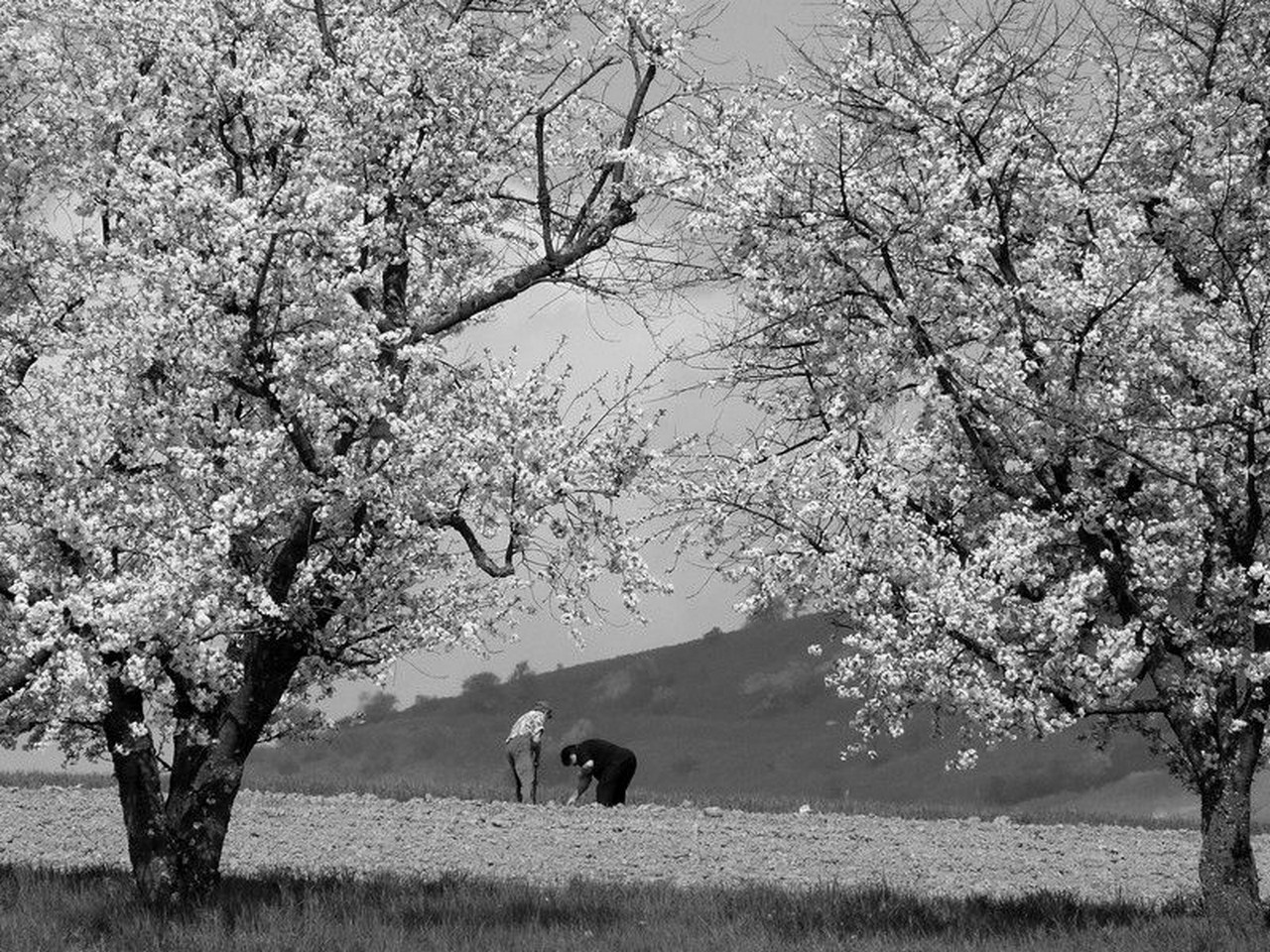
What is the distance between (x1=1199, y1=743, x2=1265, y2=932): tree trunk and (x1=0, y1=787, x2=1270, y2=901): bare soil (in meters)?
3.17

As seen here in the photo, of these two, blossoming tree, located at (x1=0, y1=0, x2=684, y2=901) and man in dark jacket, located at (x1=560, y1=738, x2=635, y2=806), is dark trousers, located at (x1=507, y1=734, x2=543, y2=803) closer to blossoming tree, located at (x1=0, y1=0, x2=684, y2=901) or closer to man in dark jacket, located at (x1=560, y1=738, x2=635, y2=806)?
man in dark jacket, located at (x1=560, y1=738, x2=635, y2=806)

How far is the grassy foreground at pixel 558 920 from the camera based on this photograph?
1472cm

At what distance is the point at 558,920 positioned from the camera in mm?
16141

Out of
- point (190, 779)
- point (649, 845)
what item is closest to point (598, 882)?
point (649, 845)

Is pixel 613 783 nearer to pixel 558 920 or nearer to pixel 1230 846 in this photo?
pixel 558 920

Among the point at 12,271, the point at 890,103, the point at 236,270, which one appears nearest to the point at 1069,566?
the point at 890,103

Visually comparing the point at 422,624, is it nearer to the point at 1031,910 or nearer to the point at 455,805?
the point at 1031,910

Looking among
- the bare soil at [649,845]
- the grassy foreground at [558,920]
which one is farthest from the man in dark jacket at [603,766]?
the grassy foreground at [558,920]

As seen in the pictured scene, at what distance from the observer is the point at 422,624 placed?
51.8 feet

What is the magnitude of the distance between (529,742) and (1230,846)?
57.9ft

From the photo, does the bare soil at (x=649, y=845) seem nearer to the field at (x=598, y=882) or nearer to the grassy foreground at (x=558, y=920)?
the field at (x=598, y=882)

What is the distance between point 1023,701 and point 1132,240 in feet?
15.6

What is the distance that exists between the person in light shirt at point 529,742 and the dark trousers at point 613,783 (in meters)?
1.93

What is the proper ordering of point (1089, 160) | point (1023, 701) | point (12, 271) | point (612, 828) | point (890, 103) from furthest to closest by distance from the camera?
1. point (612, 828)
2. point (12, 271)
3. point (1089, 160)
4. point (890, 103)
5. point (1023, 701)
